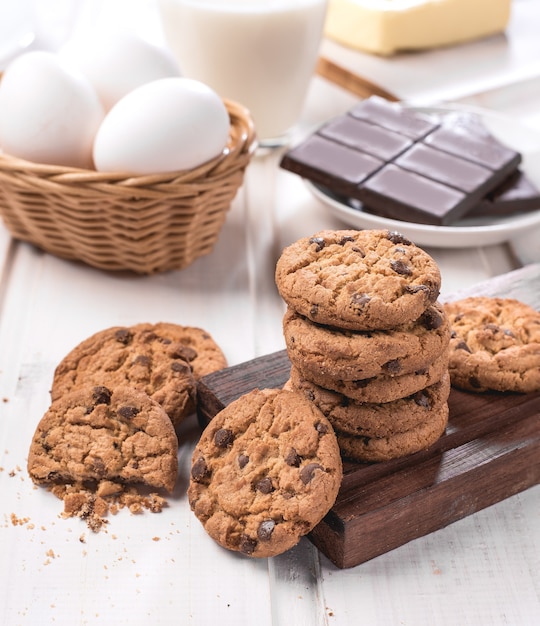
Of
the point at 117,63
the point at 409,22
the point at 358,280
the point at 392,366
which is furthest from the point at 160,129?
the point at 409,22

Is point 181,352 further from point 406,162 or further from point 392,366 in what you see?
point 406,162

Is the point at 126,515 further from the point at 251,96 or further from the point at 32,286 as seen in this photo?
the point at 251,96

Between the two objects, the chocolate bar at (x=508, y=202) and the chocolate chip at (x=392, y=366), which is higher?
the chocolate chip at (x=392, y=366)

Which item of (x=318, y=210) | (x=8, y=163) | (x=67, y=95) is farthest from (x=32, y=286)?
(x=318, y=210)

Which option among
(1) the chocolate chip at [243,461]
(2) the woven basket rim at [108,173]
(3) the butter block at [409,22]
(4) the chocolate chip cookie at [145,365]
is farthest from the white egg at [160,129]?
(3) the butter block at [409,22]

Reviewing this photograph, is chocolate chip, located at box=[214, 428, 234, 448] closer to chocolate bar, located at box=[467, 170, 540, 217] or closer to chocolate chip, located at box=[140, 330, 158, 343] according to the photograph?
chocolate chip, located at box=[140, 330, 158, 343]

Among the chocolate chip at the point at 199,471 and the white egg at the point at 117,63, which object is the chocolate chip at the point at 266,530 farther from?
the white egg at the point at 117,63
